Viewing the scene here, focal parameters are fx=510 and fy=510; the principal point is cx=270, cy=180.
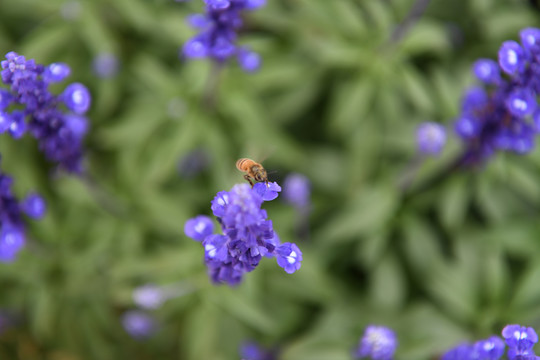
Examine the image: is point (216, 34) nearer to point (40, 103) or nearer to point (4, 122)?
point (40, 103)

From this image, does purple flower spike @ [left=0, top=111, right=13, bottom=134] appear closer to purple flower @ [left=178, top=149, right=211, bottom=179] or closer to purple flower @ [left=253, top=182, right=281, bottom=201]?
purple flower @ [left=253, top=182, right=281, bottom=201]

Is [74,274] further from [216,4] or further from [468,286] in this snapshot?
[468,286]

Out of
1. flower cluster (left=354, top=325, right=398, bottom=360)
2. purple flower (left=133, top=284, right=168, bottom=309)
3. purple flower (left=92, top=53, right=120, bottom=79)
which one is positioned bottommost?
flower cluster (left=354, top=325, right=398, bottom=360)

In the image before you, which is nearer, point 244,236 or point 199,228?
point 244,236

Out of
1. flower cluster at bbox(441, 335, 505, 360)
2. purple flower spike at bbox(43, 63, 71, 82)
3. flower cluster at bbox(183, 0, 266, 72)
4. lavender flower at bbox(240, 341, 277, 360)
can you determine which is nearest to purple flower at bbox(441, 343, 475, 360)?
flower cluster at bbox(441, 335, 505, 360)

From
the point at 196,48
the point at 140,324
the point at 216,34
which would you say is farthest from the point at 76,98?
the point at 140,324

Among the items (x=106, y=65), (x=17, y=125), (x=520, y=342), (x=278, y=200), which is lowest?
(x=520, y=342)

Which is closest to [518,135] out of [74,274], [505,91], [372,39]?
[505,91]
